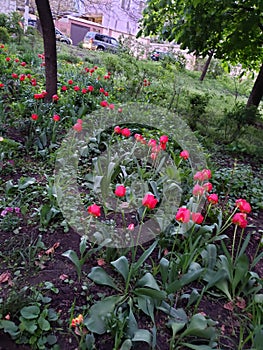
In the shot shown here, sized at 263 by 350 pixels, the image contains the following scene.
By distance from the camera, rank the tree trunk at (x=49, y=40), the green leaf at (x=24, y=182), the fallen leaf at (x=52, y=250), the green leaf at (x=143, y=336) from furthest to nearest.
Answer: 1. the tree trunk at (x=49, y=40)
2. the green leaf at (x=24, y=182)
3. the fallen leaf at (x=52, y=250)
4. the green leaf at (x=143, y=336)

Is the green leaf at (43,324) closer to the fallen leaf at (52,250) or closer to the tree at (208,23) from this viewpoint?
the fallen leaf at (52,250)

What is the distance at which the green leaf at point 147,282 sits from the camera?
4.86 ft

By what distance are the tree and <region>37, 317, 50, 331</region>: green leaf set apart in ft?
13.8

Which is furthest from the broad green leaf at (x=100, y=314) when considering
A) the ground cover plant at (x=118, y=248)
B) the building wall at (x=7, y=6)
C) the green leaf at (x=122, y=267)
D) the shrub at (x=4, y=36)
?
the building wall at (x=7, y=6)

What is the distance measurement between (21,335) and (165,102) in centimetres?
460

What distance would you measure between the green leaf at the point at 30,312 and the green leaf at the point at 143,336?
1.38ft

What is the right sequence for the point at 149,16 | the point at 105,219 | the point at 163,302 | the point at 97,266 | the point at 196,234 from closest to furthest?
1. the point at 163,302
2. the point at 97,266
3. the point at 196,234
4. the point at 105,219
5. the point at 149,16

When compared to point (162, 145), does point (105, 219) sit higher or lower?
lower

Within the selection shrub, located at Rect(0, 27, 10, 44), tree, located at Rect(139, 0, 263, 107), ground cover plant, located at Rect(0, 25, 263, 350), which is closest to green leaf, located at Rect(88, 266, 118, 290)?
ground cover plant, located at Rect(0, 25, 263, 350)

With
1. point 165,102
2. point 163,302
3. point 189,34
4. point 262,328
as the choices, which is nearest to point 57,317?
point 163,302

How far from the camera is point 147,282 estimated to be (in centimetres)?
150

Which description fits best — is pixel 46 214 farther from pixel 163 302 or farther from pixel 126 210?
pixel 163 302

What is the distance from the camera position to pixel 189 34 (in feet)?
16.7

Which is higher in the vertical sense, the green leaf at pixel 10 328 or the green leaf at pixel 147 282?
the green leaf at pixel 147 282
